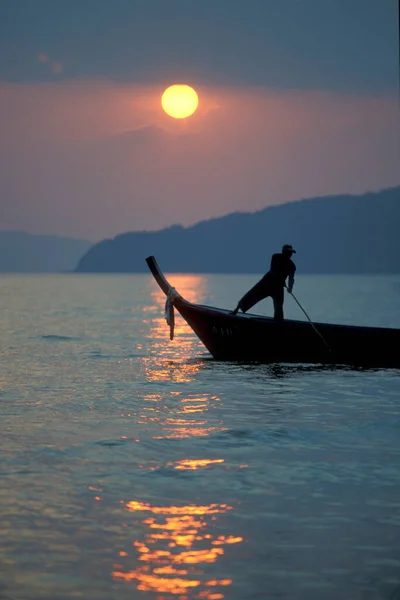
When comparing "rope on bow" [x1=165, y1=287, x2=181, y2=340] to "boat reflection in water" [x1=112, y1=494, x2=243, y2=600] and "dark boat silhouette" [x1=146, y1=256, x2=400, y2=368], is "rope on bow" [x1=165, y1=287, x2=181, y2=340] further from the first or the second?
"boat reflection in water" [x1=112, y1=494, x2=243, y2=600]

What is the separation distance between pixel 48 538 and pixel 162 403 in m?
9.96

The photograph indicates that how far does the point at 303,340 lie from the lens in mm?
23156

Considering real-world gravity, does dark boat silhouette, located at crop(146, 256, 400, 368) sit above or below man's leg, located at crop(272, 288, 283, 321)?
below

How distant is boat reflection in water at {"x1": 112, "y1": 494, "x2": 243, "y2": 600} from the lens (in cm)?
733

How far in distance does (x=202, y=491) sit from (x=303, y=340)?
13.0 meters

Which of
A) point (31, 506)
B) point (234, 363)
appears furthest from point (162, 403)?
point (31, 506)

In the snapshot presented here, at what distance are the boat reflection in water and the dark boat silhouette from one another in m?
13.5

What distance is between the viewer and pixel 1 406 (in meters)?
17.8

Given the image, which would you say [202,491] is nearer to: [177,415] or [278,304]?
[177,415]

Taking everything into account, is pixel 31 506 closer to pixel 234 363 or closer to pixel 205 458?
pixel 205 458

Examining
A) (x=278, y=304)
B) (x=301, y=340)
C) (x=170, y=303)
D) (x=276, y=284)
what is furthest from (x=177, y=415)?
(x=170, y=303)

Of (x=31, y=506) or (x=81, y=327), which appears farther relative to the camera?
(x=81, y=327)

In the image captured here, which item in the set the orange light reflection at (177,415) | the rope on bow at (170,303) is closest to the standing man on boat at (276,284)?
the rope on bow at (170,303)

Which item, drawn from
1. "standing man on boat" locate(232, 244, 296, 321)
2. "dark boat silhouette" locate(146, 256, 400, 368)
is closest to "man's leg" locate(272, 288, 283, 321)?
"standing man on boat" locate(232, 244, 296, 321)
